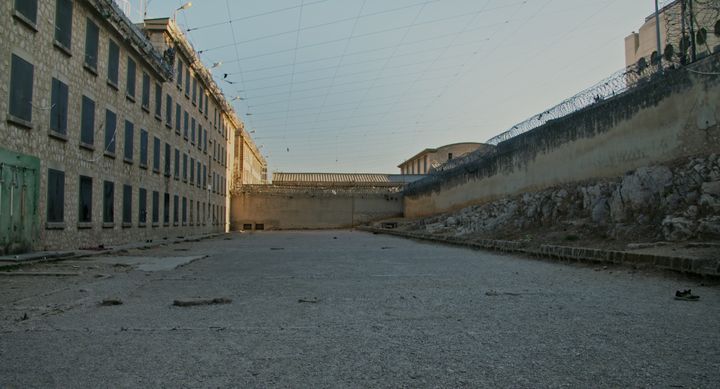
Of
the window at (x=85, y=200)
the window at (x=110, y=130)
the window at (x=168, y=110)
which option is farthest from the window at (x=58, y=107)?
the window at (x=168, y=110)

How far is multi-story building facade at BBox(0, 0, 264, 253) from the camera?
12352 mm

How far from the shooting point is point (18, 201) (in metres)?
12.4

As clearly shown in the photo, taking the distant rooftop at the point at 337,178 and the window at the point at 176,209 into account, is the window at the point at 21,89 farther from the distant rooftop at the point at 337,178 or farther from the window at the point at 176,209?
the distant rooftop at the point at 337,178

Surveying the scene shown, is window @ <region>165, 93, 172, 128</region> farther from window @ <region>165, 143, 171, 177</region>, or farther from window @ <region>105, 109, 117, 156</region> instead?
window @ <region>105, 109, 117, 156</region>

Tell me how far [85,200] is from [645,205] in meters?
15.9

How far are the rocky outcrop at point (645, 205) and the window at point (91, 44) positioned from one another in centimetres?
1470

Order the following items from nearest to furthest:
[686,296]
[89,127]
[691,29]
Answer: [686,296]
[691,29]
[89,127]

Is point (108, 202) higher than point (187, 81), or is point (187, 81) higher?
point (187, 81)

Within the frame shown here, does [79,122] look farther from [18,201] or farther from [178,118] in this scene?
[178,118]

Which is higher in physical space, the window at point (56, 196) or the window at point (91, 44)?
the window at point (91, 44)

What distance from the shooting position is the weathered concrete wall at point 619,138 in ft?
37.8

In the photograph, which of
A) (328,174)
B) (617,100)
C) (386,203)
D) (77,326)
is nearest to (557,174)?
(617,100)

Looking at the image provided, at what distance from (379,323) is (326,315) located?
66 cm

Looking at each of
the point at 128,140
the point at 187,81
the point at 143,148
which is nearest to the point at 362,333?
the point at 128,140
